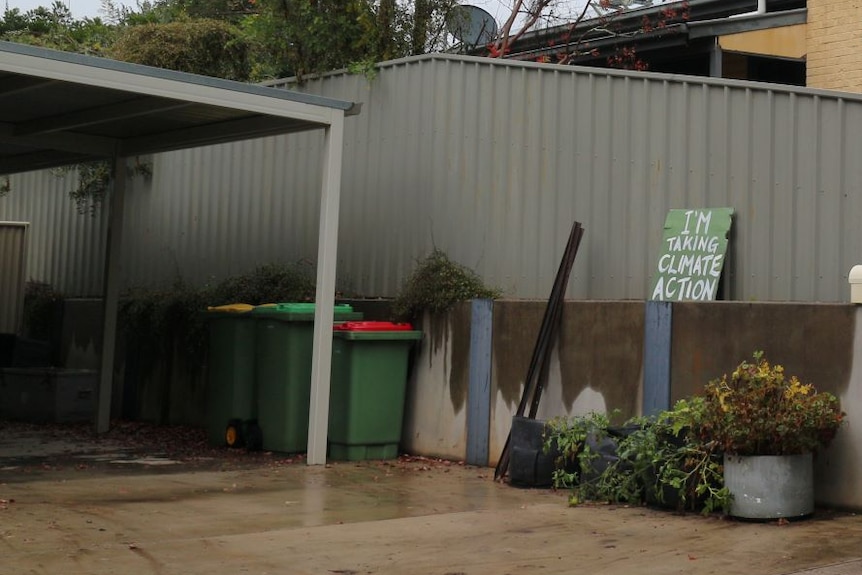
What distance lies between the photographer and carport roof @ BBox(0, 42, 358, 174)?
9.41m

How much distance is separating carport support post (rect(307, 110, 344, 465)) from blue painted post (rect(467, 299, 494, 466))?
1336 mm

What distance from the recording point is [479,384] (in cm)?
1097

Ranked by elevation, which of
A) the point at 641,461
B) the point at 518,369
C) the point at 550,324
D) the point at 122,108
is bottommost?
the point at 641,461

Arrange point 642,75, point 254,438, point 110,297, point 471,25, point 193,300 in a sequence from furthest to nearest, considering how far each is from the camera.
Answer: point 471,25
point 193,300
point 110,297
point 254,438
point 642,75

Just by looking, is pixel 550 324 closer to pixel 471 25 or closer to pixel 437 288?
pixel 437 288

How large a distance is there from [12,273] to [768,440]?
12.9 m

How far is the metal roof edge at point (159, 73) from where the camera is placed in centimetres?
903

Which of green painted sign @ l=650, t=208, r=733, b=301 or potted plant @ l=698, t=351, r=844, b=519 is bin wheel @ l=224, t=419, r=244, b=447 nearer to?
green painted sign @ l=650, t=208, r=733, b=301

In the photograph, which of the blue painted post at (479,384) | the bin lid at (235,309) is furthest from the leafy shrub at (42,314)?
the blue painted post at (479,384)

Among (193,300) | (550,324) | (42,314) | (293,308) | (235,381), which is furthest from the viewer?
(42,314)

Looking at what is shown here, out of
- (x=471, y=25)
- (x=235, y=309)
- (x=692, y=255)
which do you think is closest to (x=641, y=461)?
(x=692, y=255)

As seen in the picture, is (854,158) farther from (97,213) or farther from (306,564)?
(97,213)

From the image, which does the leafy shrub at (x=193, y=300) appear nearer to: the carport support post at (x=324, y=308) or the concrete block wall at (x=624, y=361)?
the carport support post at (x=324, y=308)

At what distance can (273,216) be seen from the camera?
1399cm
